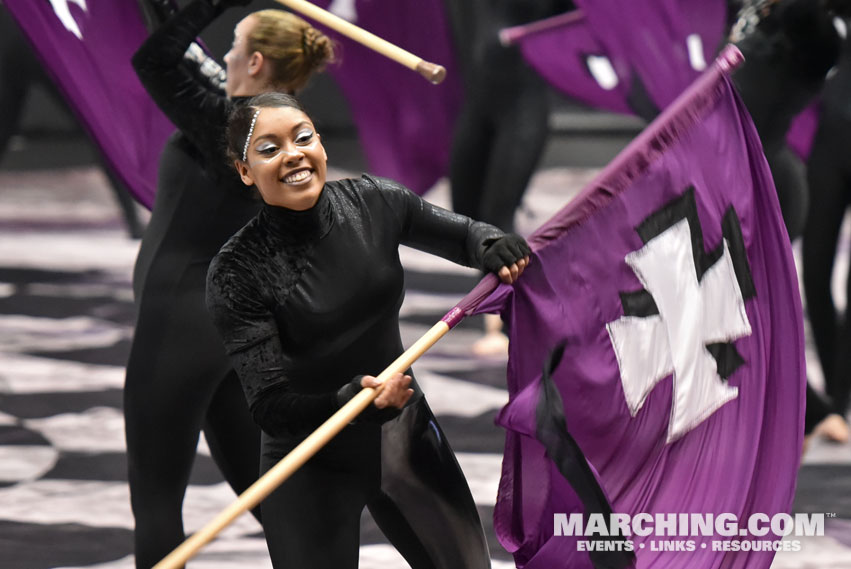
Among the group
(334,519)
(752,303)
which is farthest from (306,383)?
(752,303)

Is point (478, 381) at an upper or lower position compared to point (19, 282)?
lower

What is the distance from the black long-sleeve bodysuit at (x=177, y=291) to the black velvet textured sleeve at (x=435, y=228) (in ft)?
1.83

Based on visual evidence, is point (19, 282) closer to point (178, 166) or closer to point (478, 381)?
point (478, 381)

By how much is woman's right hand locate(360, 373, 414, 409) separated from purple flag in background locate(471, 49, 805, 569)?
0.29 metres

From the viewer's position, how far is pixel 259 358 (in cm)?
234

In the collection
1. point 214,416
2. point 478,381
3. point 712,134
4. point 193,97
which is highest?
point 193,97

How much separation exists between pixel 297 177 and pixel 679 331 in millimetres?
857

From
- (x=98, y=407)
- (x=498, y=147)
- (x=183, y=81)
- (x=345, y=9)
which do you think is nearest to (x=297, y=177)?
(x=183, y=81)

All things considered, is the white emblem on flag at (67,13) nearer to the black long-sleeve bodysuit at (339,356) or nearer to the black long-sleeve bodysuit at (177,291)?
the black long-sleeve bodysuit at (177,291)

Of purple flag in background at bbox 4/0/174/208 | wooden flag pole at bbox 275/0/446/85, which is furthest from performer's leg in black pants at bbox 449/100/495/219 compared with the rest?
wooden flag pole at bbox 275/0/446/85

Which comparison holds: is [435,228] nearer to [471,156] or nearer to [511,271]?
[511,271]

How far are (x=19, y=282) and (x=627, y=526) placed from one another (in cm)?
445

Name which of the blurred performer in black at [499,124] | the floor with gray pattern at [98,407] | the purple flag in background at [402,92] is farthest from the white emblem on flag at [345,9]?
the floor with gray pattern at [98,407]

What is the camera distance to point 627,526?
2615 mm
